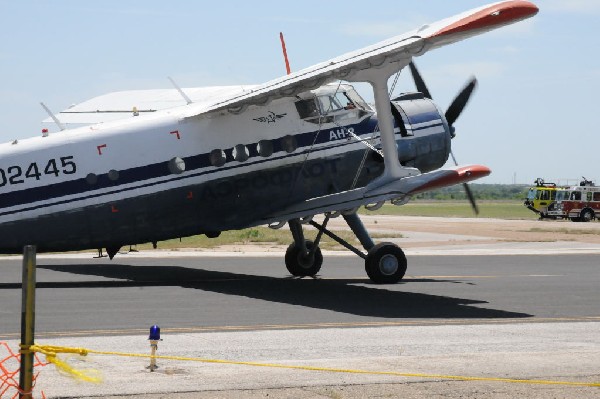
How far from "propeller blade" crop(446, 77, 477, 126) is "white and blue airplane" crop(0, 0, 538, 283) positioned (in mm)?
830

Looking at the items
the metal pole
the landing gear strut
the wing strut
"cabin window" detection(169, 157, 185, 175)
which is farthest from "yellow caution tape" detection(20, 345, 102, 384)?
the landing gear strut

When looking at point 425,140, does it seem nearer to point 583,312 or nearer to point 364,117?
point 364,117

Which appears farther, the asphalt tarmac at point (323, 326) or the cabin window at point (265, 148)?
the cabin window at point (265, 148)

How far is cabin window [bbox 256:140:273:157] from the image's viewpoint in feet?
82.4

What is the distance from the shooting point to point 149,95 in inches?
1214

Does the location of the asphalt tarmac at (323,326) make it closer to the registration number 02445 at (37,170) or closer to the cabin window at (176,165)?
the registration number 02445 at (37,170)

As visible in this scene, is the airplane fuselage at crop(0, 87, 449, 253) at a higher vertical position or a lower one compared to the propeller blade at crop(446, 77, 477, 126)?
lower

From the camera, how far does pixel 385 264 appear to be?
25906 mm

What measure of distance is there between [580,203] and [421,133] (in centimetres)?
5983

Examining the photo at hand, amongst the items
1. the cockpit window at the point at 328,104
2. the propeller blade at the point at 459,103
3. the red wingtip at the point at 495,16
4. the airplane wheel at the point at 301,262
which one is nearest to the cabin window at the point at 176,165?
the cockpit window at the point at 328,104

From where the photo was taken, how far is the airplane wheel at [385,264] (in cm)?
2581

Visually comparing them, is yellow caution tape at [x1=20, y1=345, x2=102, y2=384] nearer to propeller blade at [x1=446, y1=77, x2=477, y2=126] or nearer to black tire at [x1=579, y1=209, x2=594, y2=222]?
propeller blade at [x1=446, y1=77, x2=477, y2=126]

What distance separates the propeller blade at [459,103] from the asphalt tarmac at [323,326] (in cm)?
422

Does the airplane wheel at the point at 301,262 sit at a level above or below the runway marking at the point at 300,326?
above
